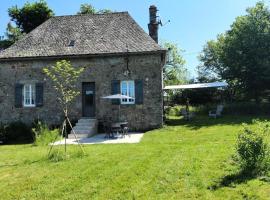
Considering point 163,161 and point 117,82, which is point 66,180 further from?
point 117,82

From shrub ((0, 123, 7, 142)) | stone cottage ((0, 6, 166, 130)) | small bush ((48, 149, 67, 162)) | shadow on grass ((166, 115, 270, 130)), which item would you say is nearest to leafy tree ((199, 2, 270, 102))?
shadow on grass ((166, 115, 270, 130))

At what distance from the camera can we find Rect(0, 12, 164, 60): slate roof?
66.1 ft

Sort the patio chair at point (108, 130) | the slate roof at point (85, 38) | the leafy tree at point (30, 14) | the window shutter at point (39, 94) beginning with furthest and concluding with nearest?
the leafy tree at point (30, 14) < the window shutter at point (39, 94) < the slate roof at point (85, 38) < the patio chair at point (108, 130)

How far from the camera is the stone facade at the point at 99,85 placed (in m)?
19.6

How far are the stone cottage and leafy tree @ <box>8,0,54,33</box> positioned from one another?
10338 millimetres

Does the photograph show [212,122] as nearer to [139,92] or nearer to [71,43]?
[139,92]

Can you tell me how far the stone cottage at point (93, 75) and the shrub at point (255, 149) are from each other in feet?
38.3

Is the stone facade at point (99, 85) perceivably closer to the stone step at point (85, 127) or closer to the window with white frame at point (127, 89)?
the window with white frame at point (127, 89)

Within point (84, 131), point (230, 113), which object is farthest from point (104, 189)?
point (230, 113)

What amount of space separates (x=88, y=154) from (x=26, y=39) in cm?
1296

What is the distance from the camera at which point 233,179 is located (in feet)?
25.0

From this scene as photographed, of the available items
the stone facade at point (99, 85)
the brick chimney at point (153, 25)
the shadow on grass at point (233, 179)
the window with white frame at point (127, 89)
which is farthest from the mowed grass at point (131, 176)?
the brick chimney at point (153, 25)

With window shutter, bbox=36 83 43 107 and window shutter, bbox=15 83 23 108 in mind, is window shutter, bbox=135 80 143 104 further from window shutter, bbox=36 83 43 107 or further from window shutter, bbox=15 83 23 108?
window shutter, bbox=15 83 23 108

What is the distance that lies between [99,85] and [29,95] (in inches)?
162
